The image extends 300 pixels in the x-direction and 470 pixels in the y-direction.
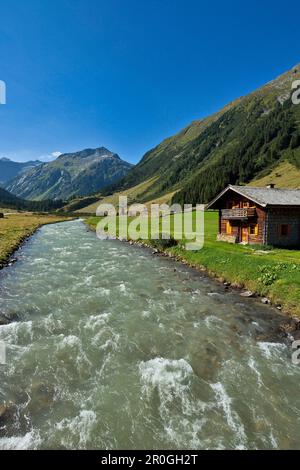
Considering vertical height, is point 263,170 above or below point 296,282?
above

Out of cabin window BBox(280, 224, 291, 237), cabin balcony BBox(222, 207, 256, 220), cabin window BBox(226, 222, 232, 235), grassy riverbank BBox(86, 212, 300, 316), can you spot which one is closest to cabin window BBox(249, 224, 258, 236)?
cabin balcony BBox(222, 207, 256, 220)

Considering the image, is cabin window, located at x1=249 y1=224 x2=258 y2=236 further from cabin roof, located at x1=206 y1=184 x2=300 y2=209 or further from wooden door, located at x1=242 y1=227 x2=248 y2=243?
cabin roof, located at x1=206 y1=184 x2=300 y2=209

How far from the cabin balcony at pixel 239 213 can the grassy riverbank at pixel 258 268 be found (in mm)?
3938

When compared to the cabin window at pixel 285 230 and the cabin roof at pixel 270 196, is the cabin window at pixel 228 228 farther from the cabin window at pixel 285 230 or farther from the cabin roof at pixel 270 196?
the cabin window at pixel 285 230

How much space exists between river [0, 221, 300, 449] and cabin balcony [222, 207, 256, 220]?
637 inches

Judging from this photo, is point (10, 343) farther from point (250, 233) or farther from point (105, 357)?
point (250, 233)

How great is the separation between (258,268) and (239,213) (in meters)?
14.7

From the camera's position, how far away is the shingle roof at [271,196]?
116ft

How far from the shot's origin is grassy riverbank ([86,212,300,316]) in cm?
2072

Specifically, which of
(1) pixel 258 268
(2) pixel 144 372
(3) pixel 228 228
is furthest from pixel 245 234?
(2) pixel 144 372

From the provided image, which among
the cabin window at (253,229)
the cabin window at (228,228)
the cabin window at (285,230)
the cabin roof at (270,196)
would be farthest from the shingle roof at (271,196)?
the cabin window at (228,228)

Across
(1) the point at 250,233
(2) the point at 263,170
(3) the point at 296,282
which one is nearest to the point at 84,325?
(3) the point at 296,282
